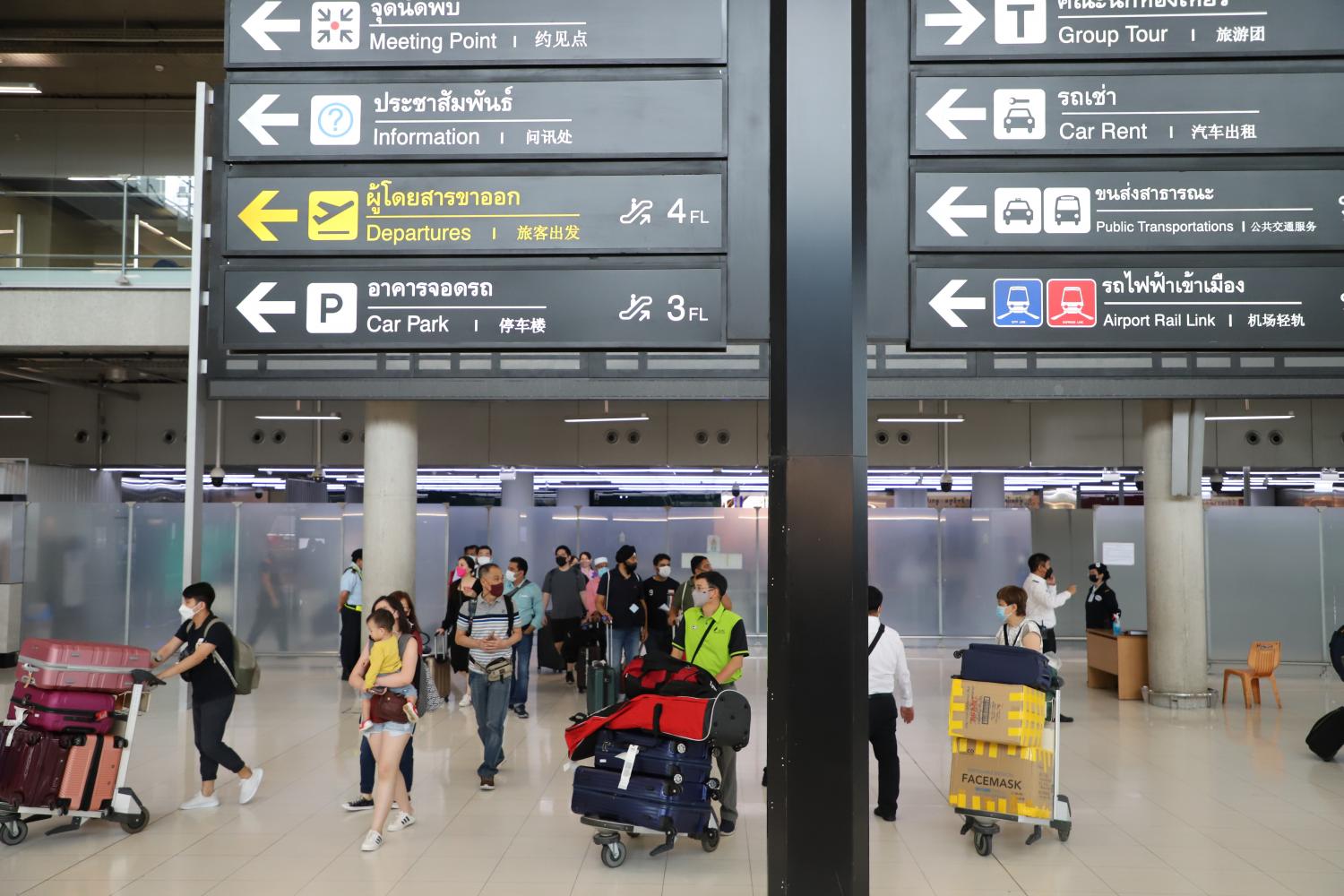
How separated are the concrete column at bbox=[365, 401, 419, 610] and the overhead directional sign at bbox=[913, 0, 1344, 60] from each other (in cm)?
994

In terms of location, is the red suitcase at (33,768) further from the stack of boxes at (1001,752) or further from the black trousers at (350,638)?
the black trousers at (350,638)

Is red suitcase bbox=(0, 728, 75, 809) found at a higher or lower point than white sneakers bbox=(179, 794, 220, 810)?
higher

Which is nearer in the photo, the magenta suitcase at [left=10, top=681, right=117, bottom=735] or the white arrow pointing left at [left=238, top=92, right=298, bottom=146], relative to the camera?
the white arrow pointing left at [left=238, top=92, right=298, bottom=146]

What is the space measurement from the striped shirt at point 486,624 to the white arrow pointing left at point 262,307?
4818mm

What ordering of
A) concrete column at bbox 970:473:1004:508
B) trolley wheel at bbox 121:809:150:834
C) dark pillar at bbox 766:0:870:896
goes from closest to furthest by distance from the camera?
1. dark pillar at bbox 766:0:870:896
2. trolley wheel at bbox 121:809:150:834
3. concrete column at bbox 970:473:1004:508

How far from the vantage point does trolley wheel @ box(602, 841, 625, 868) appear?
6.55 metres

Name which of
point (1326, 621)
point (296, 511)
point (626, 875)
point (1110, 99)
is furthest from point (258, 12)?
point (1326, 621)

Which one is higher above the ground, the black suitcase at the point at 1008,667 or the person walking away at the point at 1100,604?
the black suitcase at the point at 1008,667

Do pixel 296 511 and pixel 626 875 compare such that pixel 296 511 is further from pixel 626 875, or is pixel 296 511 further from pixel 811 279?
pixel 811 279

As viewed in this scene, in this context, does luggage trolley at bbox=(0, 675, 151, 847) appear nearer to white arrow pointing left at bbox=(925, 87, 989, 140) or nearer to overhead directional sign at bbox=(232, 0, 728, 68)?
overhead directional sign at bbox=(232, 0, 728, 68)

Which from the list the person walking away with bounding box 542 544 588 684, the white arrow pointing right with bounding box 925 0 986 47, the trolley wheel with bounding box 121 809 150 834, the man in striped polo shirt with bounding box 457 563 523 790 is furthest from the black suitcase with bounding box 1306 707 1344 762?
the trolley wheel with bounding box 121 809 150 834

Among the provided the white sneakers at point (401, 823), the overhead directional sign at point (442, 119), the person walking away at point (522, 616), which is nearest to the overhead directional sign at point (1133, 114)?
the overhead directional sign at point (442, 119)

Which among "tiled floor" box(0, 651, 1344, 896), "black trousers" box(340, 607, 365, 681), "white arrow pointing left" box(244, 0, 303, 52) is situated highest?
"white arrow pointing left" box(244, 0, 303, 52)

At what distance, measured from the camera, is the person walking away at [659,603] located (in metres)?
12.9
